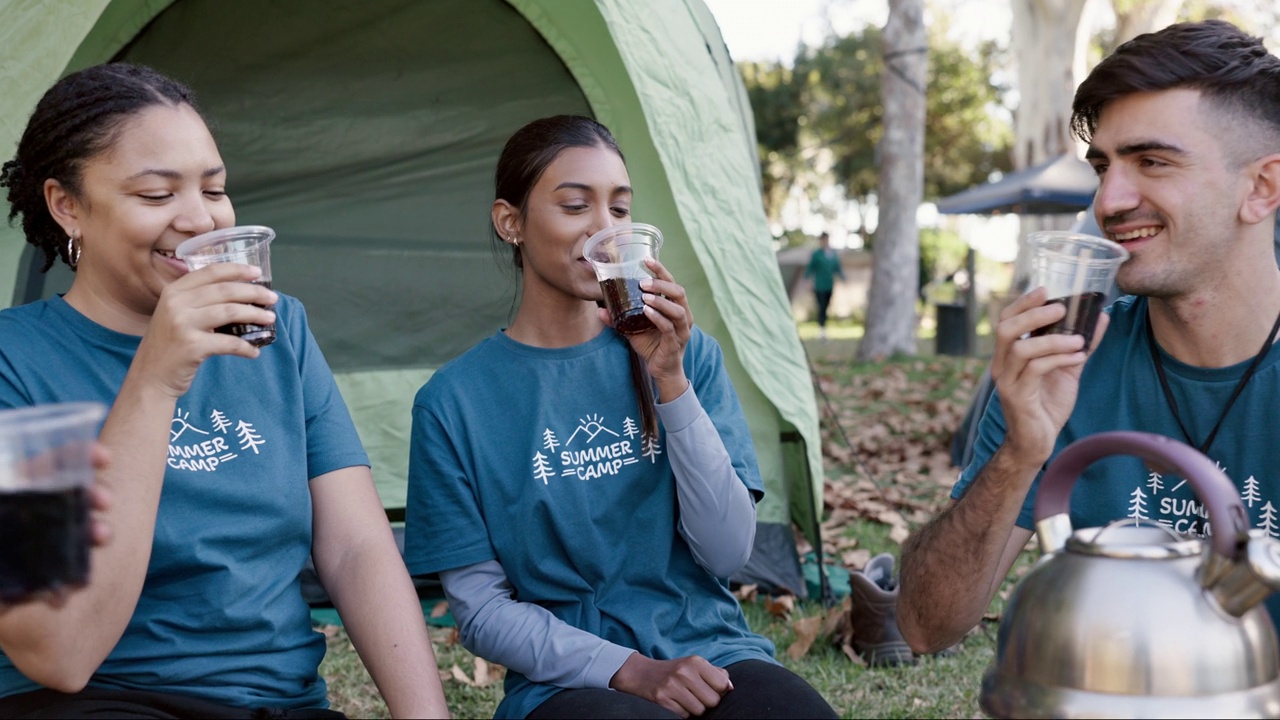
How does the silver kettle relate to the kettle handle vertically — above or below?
below

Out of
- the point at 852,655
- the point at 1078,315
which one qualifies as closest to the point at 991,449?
the point at 1078,315

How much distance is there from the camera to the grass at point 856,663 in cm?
330

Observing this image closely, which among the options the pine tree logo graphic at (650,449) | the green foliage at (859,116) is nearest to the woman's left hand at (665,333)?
the pine tree logo graphic at (650,449)

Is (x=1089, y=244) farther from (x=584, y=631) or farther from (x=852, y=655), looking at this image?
(x=852, y=655)

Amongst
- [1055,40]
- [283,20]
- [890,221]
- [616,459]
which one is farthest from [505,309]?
[1055,40]

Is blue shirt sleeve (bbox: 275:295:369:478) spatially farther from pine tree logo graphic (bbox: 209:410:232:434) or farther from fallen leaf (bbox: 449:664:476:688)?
fallen leaf (bbox: 449:664:476:688)

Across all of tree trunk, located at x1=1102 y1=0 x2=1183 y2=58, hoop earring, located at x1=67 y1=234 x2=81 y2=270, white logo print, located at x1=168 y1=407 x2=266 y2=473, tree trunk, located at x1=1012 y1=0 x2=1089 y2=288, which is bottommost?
white logo print, located at x1=168 y1=407 x2=266 y2=473

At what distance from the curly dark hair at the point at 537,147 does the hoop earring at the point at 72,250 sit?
0.86m

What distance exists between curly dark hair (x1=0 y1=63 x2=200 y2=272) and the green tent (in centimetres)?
202

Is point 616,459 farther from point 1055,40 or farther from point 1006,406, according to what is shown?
point 1055,40

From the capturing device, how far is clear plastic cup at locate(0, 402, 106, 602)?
1.25 meters

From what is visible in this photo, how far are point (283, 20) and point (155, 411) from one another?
121 inches

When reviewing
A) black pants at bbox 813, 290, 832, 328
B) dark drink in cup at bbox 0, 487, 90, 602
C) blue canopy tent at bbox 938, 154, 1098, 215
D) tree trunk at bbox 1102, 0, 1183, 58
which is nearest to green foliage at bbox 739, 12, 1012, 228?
tree trunk at bbox 1102, 0, 1183, 58

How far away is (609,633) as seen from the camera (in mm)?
2207
